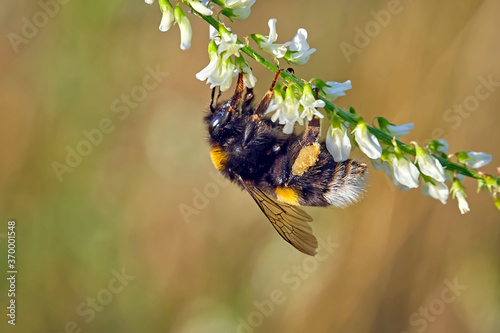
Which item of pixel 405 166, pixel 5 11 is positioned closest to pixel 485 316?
pixel 405 166

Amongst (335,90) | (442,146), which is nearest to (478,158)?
(442,146)

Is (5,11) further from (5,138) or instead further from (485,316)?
(485,316)

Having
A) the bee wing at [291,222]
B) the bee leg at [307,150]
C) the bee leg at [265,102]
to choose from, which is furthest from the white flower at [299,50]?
the bee wing at [291,222]

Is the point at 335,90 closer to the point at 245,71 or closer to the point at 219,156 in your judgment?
the point at 245,71

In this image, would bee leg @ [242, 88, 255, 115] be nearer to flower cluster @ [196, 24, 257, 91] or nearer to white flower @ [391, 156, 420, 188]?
flower cluster @ [196, 24, 257, 91]

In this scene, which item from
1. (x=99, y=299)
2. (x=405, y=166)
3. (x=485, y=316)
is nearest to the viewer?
(x=405, y=166)

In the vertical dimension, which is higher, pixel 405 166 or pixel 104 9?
pixel 104 9

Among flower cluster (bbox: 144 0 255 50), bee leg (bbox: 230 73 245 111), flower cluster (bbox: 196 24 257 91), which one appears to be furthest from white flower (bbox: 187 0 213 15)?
bee leg (bbox: 230 73 245 111)

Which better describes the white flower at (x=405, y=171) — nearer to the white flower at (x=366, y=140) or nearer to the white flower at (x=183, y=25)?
the white flower at (x=366, y=140)
